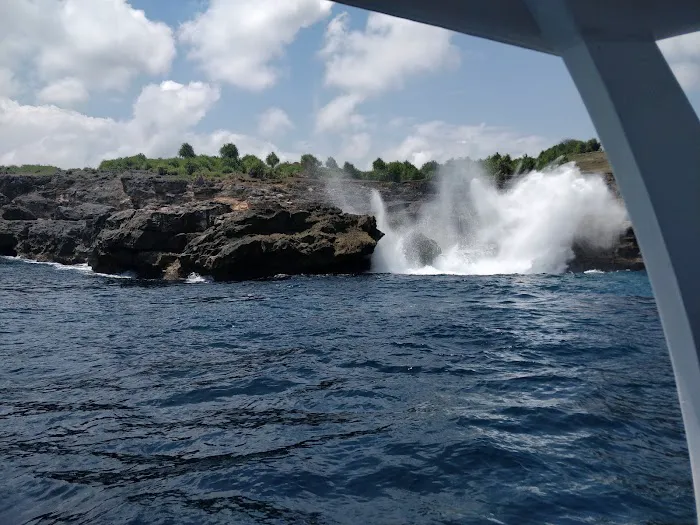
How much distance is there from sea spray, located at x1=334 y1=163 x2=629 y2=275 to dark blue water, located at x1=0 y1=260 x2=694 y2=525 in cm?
1664

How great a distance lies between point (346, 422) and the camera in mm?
7074

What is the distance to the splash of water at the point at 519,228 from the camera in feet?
103

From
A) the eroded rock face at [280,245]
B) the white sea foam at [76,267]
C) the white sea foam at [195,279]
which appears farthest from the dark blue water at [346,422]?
the white sea foam at [76,267]

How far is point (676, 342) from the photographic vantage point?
2271 millimetres

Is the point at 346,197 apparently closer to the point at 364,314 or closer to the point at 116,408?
the point at 364,314

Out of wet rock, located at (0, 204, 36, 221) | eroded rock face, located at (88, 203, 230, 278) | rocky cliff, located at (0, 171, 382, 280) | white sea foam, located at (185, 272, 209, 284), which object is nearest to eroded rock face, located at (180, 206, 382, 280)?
rocky cliff, located at (0, 171, 382, 280)

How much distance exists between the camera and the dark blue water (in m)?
4.99

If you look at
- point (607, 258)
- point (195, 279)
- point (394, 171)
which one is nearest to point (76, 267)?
point (195, 279)

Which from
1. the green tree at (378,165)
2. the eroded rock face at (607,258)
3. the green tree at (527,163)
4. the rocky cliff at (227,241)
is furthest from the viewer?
the green tree at (378,165)

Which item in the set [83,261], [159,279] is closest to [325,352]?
[159,279]

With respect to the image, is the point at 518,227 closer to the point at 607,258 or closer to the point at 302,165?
the point at 607,258

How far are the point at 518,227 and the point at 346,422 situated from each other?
93.2ft

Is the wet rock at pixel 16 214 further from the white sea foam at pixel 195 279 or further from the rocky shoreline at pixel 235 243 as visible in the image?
the white sea foam at pixel 195 279

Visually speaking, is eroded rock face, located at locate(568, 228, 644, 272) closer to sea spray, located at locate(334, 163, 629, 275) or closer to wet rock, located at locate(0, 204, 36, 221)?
sea spray, located at locate(334, 163, 629, 275)
